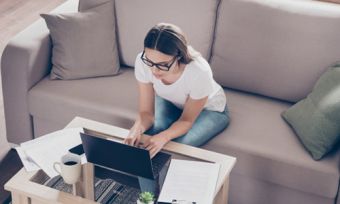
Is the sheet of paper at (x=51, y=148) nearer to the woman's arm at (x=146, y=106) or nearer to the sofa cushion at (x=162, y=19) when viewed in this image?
the woman's arm at (x=146, y=106)

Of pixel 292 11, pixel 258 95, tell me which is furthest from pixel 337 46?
pixel 258 95

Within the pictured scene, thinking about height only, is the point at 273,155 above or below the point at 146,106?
below

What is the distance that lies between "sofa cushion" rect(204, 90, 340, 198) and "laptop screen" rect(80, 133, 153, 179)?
1.71 feet

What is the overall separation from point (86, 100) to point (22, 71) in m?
0.32

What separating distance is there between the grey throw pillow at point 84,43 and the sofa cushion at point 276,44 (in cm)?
52

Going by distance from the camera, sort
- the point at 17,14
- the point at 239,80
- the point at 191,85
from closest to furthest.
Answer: the point at 191,85 → the point at 239,80 → the point at 17,14

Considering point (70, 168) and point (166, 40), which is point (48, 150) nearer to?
point (70, 168)

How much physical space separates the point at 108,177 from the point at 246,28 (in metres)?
0.99

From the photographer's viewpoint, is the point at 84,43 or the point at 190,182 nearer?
the point at 190,182

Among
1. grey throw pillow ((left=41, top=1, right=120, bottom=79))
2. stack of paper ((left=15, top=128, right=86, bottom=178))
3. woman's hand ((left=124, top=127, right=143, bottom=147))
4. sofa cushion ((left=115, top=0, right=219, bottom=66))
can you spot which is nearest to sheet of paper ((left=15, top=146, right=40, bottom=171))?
stack of paper ((left=15, top=128, right=86, bottom=178))

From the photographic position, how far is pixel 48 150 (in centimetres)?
239

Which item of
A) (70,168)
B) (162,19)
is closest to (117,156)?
(70,168)

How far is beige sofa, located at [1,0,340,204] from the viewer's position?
264 centimetres

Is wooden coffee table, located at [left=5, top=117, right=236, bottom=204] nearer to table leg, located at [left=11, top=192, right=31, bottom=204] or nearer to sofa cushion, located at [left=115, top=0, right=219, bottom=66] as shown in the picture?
table leg, located at [left=11, top=192, right=31, bottom=204]
